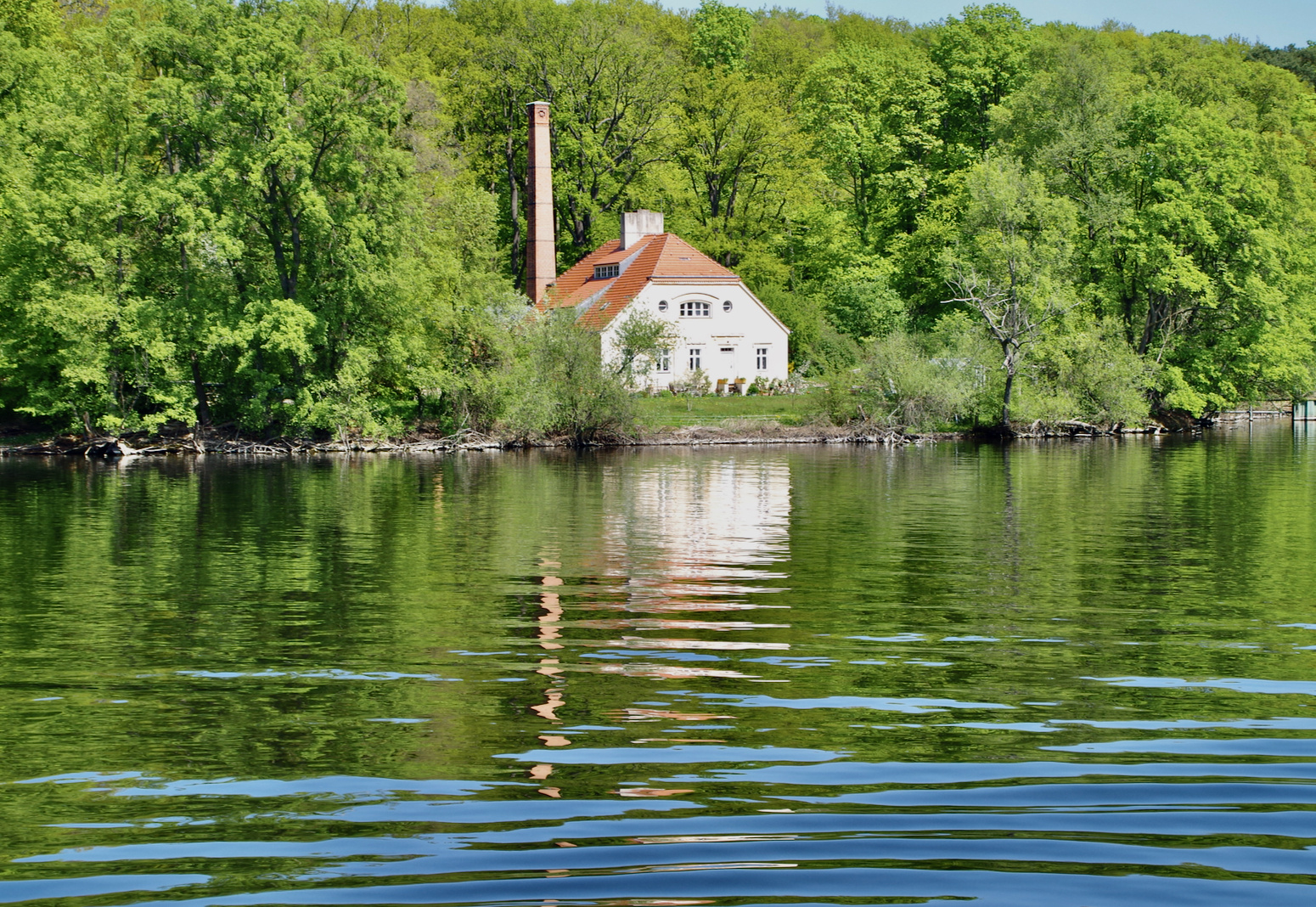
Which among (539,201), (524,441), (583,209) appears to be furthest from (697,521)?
(583,209)

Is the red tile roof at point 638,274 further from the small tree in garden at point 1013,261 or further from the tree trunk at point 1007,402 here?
the tree trunk at point 1007,402

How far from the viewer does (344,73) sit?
49.7 metres

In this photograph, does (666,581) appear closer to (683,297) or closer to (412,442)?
(412,442)

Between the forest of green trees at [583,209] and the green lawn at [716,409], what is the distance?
2.10 meters

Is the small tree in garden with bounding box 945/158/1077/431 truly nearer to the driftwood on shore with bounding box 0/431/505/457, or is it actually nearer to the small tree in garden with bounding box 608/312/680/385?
the small tree in garden with bounding box 608/312/680/385

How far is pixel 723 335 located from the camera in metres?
72.3

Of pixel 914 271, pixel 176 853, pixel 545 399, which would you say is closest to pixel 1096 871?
pixel 176 853

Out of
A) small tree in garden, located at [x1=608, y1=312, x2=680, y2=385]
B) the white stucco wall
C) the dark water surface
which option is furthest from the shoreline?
the dark water surface

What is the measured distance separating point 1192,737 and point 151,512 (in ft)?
79.5

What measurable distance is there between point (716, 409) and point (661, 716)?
176 feet

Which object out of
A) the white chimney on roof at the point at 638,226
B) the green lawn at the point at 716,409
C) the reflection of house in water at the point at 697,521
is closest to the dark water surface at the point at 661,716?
the reflection of house in water at the point at 697,521

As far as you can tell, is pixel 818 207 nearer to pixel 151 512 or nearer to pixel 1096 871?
pixel 151 512

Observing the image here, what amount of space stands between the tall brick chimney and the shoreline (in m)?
18.0

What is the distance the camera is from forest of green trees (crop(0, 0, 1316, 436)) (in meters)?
49.7
